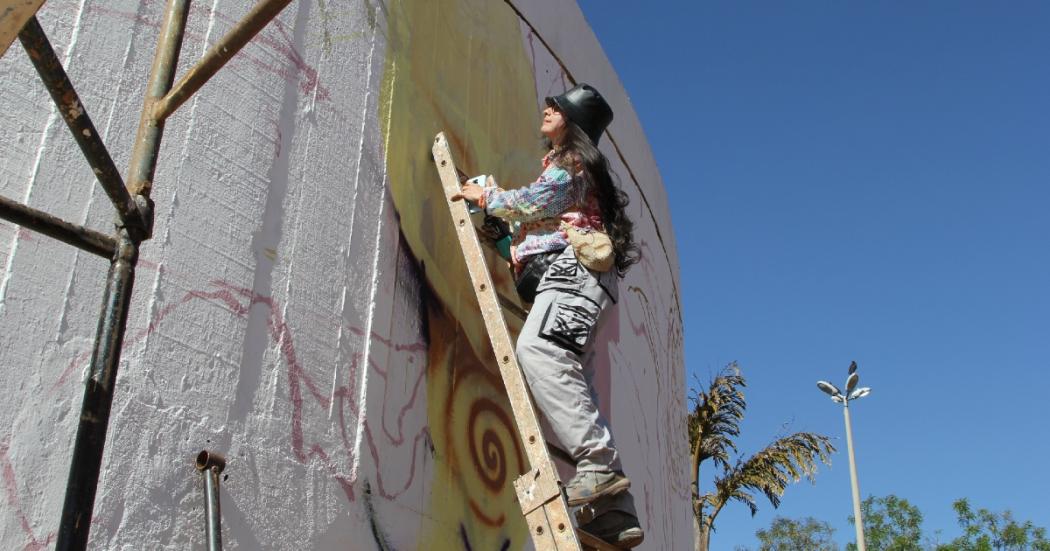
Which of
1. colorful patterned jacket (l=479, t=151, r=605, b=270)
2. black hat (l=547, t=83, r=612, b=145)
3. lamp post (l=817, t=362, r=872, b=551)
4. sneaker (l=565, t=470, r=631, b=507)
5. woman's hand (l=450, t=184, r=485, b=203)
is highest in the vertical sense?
lamp post (l=817, t=362, r=872, b=551)

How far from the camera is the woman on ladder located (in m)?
2.96

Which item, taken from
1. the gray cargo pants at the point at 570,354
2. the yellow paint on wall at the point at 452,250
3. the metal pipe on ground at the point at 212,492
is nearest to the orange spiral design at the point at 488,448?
the yellow paint on wall at the point at 452,250

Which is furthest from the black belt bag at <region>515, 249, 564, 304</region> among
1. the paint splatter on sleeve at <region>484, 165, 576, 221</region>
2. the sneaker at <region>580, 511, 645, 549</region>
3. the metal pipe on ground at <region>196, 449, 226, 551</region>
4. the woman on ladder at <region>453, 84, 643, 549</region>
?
the metal pipe on ground at <region>196, 449, 226, 551</region>

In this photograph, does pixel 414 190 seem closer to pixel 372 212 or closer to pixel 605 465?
pixel 372 212

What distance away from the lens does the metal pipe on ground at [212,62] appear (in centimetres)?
185

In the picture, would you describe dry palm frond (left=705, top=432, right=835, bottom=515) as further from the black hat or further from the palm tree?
the black hat

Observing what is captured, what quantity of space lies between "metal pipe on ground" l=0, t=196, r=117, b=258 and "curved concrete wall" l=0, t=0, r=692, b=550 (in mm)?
782

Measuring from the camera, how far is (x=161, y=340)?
2.54m

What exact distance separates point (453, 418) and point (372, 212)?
78cm

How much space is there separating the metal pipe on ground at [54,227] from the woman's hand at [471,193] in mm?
1775

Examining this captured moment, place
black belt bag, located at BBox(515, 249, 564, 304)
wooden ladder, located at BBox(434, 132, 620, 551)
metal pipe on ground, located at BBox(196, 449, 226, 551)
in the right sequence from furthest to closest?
black belt bag, located at BBox(515, 249, 564, 304) < wooden ladder, located at BBox(434, 132, 620, 551) < metal pipe on ground, located at BBox(196, 449, 226, 551)

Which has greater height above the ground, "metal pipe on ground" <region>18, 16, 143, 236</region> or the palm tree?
the palm tree

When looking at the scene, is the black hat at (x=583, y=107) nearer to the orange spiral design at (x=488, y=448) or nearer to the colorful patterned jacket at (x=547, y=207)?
the colorful patterned jacket at (x=547, y=207)

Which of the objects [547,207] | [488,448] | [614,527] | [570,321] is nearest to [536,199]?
[547,207]
